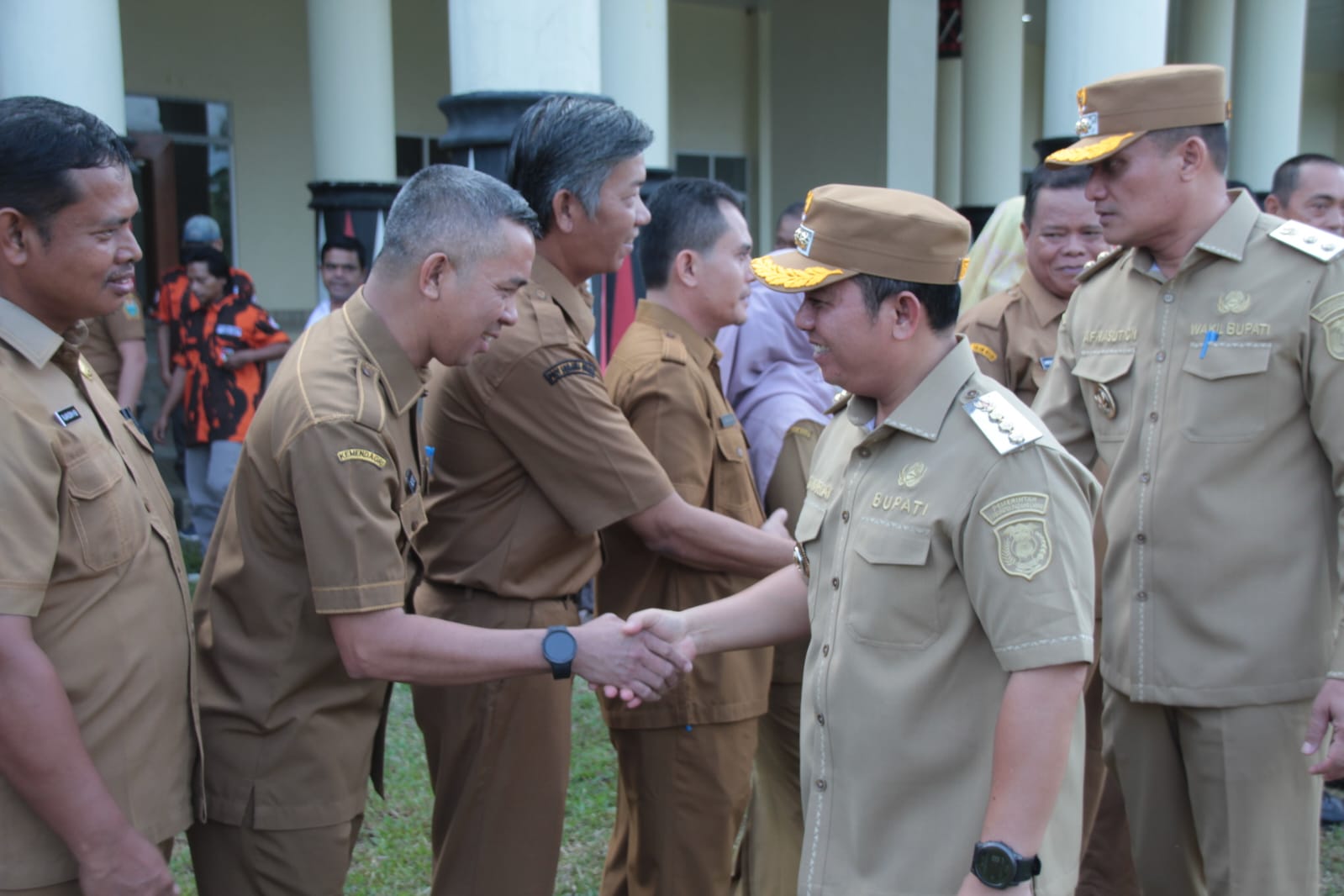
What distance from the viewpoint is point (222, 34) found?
10969 millimetres

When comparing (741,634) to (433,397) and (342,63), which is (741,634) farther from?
(342,63)

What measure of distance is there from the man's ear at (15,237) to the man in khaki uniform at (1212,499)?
2.00 meters

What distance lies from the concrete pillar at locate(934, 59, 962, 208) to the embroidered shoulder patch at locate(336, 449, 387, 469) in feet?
40.6

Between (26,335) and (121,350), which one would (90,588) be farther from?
(121,350)

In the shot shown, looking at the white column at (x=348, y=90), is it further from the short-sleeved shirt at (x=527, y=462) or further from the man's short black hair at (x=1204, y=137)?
the man's short black hair at (x=1204, y=137)

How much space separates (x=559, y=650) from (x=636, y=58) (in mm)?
5351

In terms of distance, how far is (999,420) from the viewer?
1.85 metres

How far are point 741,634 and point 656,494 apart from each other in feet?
1.40

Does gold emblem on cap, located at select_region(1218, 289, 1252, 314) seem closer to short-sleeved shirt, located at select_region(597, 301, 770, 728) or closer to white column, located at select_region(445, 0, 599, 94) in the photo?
short-sleeved shirt, located at select_region(597, 301, 770, 728)

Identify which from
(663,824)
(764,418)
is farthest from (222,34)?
→ (663,824)

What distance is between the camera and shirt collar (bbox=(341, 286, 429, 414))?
2277 millimetres

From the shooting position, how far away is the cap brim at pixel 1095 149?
8.37 ft

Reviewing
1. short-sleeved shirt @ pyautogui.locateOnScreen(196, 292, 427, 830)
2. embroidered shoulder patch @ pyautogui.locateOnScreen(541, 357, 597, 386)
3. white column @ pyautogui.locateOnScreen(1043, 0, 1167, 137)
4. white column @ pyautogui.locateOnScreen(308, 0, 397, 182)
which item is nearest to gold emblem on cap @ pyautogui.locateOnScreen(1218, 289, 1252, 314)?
embroidered shoulder patch @ pyautogui.locateOnScreen(541, 357, 597, 386)

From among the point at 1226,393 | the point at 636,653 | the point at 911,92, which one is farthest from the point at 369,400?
the point at 911,92
